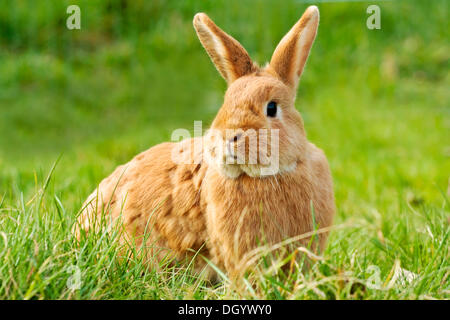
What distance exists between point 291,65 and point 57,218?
1.35m

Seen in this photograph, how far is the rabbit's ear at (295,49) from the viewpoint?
8.64 ft

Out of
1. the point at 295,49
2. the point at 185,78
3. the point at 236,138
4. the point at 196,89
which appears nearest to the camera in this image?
the point at 236,138

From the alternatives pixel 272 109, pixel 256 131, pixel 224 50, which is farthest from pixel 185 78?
pixel 256 131

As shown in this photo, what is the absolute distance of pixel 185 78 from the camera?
7078 mm

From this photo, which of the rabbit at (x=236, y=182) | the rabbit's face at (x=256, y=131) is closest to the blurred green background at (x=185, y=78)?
the rabbit at (x=236, y=182)

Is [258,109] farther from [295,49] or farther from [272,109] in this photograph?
[295,49]

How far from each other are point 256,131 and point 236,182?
270 millimetres

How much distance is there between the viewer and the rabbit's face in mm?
2355

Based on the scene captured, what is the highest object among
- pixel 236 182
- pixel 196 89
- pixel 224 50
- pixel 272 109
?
pixel 224 50

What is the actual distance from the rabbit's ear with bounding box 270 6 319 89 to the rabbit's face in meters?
0.08

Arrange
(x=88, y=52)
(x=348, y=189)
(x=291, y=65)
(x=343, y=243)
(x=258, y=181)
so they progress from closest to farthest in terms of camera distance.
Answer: (x=258, y=181), (x=291, y=65), (x=343, y=243), (x=348, y=189), (x=88, y=52)

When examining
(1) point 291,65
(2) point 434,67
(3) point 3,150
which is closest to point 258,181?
(1) point 291,65

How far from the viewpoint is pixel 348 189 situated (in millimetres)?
4969

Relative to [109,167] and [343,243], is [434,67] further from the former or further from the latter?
[343,243]
